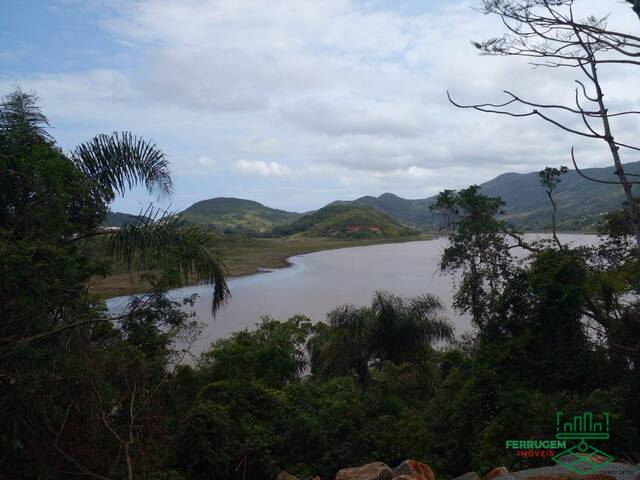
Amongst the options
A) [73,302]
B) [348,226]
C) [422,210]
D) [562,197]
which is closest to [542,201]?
[562,197]

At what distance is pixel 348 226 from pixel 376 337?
240ft

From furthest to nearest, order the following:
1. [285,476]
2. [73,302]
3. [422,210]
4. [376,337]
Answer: [422,210] < [376,337] < [285,476] < [73,302]

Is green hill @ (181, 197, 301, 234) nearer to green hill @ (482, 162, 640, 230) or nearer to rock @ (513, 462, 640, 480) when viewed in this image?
green hill @ (482, 162, 640, 230)

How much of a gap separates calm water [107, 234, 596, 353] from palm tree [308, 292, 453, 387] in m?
1.84

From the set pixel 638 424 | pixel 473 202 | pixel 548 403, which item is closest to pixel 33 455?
pixel 548 403

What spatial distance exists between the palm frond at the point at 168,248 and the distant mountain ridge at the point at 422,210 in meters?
34.0

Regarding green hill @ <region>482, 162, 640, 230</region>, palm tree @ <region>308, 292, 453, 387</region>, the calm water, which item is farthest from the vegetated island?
palm tree @ <region>308, 292, 453, 387</region>

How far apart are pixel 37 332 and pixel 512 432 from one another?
576 centimetres

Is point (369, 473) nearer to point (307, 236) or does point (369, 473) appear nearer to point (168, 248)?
point (168, 248)

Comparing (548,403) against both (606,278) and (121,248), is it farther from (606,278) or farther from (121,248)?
(121,248)

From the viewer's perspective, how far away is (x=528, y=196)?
149125 mm

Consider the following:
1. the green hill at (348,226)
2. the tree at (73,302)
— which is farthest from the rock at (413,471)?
the green hill at (348,226)

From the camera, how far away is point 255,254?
49.8 meters

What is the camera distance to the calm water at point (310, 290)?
1869 cm
